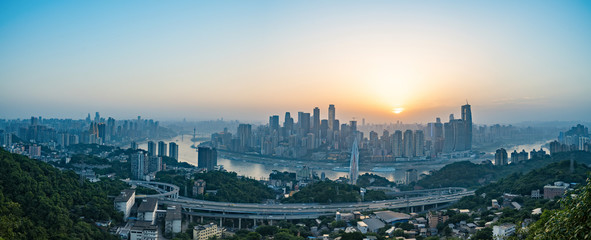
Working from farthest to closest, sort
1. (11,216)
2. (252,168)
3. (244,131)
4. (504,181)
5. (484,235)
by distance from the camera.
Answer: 1. (244,131)
2. (252,168)
3. (504,181)
4. (484,235)
5. (11,216)

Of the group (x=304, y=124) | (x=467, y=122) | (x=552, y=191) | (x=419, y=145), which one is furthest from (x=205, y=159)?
(x=467, y=122)

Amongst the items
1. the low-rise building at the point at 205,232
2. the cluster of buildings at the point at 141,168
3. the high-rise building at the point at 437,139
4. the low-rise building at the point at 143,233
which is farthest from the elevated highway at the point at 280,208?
the high-rise building at the point at 437,139

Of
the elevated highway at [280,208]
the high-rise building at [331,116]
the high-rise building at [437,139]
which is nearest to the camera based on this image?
the elevated highway at [280,208]

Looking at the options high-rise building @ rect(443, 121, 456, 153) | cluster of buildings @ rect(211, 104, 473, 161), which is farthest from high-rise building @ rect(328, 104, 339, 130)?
high-rise building @ rect(443, 121, 456, 153)

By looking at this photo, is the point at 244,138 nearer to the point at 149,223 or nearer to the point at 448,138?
the point at 448,138

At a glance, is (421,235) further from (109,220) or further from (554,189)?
(109,220)

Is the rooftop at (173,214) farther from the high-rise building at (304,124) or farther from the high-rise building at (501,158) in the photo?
the high-rise building at (304,124)

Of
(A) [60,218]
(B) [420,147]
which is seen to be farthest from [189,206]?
(B) [420,147]
